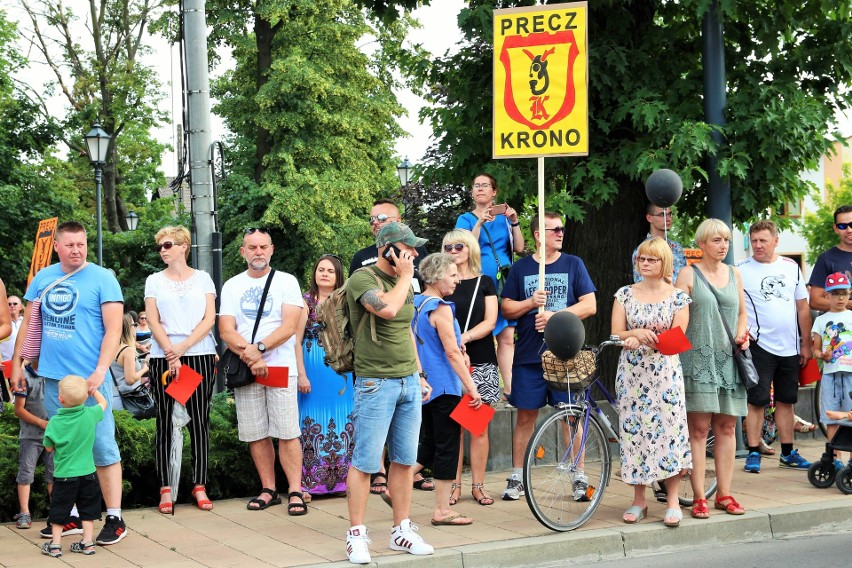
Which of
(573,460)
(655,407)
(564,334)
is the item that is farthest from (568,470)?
(564,334)

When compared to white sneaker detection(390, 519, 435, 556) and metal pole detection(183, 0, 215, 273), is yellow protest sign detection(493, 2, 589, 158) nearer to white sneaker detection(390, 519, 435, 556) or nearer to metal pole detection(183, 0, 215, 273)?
white sneaker detection(390, 519, 435, 556)

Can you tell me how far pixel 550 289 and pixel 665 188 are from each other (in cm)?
114

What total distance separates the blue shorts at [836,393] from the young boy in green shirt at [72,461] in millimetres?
5709

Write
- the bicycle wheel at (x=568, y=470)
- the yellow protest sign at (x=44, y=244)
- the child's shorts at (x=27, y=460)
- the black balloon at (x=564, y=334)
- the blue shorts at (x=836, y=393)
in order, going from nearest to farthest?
the black balloon at (x=564, y=334), the bicycle wheel at (x=568, y=470), the child's shorts at (x=27, y=460), the blue shorts at (x=836, y=393), the yellow protest sign at (x=44, y=244)

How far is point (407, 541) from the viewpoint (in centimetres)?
680

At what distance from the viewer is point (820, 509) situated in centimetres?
809

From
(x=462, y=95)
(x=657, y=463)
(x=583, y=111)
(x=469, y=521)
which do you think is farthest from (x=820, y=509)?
(x=462, y=95)

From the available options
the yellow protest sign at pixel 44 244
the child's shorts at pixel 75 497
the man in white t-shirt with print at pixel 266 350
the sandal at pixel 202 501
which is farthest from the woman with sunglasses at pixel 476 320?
the yellow protest sign at pixel 44 244

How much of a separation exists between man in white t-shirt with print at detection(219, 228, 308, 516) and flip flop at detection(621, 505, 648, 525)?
2356 mm

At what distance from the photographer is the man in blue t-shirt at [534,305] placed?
8.47 meters

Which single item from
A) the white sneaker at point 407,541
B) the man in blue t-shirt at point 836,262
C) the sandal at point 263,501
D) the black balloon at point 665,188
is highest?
the black balloon at point 665,188

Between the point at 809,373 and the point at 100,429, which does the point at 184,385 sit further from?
the point at 809,373

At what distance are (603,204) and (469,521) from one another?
14.6ft

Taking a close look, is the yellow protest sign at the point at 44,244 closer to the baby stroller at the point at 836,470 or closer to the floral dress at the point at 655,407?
the floral dress at the point at 655,407
